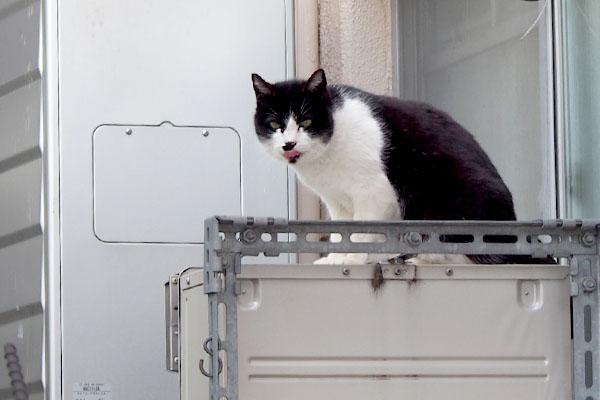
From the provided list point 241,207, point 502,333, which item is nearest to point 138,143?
point 241,207

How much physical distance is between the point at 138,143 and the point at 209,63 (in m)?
0.35

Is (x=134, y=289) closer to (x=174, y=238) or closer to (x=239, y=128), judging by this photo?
(x=174, y=238)

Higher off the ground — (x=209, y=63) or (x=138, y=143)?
(x=209, y=63)

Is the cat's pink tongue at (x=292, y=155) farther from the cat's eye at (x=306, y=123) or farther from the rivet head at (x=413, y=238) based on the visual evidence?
the rivet head at (x=413, y=238)

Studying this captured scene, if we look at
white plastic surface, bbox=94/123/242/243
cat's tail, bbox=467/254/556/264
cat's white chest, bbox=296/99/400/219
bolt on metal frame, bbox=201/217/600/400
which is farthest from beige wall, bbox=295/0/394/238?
bolt on metal frame, bbox=201/217/600/400

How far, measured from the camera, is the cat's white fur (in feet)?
10.0

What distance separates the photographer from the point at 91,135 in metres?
3.41

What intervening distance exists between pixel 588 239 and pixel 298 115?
46.0 inches

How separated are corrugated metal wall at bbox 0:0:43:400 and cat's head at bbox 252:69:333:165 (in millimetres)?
760

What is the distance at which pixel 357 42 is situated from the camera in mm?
4191

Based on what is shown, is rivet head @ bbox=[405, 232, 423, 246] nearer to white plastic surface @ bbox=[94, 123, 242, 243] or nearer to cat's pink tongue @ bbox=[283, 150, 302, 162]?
cat's pink tongue @ bbox=[283, 150, 302, 162]

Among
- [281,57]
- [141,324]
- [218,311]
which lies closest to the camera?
[218,311]

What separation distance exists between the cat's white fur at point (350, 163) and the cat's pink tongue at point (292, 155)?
0.01 meters

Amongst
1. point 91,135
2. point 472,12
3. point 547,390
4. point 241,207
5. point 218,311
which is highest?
point 472,12
